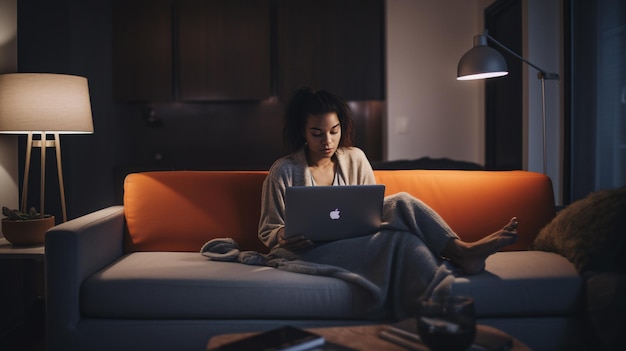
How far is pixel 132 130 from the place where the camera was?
16.4ft

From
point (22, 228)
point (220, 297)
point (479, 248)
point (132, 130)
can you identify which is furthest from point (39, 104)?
point (132, 130)

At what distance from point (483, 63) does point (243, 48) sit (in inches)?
97.8

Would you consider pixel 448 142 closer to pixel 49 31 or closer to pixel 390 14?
pixel 390 14

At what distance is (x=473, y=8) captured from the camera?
462 cm

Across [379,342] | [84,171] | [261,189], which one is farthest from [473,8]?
[379,342]

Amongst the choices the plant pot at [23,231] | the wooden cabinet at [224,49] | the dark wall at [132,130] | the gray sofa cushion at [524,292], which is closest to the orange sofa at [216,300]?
the gray sofa cushion at [524,292]

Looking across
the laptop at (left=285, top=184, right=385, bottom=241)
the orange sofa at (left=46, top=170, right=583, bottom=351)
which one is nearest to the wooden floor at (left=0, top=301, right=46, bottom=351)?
the orange sofa at (left=46, top=170, right=583, bottom=351)

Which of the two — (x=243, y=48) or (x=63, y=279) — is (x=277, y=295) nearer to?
(x=63, y=279)

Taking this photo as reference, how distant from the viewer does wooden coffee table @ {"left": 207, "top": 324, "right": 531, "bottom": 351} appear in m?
1.25

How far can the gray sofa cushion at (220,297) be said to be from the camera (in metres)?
1.98

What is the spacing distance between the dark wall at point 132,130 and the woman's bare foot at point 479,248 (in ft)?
8.38

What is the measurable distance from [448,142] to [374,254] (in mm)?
2793

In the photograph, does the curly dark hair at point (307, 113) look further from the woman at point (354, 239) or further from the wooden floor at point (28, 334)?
the wooden floor at point (28, 334)

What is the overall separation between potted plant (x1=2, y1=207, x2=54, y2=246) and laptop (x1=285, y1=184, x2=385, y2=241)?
1173 millimetres
